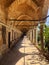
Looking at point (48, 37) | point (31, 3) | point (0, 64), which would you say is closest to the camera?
point (0, 64)

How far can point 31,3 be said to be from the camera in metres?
18.0

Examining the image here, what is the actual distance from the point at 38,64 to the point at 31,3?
1204 cm

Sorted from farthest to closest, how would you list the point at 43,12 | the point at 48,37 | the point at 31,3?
1. the point at 31,3
2. the point at 43,12
3. the point at 48,37

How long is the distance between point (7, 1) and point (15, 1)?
121 cm

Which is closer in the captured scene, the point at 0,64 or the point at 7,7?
the point at 0,64

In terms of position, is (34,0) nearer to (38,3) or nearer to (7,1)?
(38,3)

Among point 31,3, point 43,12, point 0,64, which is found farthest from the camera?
point 31,3

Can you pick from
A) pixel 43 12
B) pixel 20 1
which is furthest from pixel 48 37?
pixel 20 1

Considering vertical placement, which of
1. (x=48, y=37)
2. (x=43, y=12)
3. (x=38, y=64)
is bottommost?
(x=38, y=64)

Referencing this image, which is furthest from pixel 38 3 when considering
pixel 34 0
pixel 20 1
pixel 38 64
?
pixel 38 64

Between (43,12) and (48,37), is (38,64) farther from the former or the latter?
(43,12)

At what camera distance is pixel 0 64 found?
6.35m

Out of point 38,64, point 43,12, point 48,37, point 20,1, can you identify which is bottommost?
point 38,64

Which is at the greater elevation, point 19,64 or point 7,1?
point 7,1
